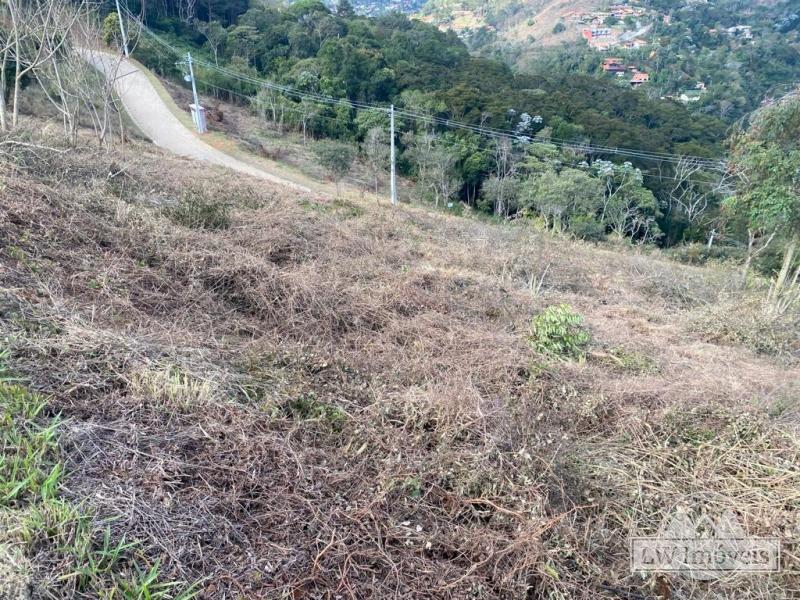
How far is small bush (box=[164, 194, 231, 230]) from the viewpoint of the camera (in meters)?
5.38

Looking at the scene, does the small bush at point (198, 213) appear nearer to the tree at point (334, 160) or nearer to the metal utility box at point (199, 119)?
the tree at point (334, 160)

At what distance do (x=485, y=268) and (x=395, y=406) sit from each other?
4669 millimetres

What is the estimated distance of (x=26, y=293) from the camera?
2898mm

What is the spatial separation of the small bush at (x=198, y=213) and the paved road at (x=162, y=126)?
10.1 metres

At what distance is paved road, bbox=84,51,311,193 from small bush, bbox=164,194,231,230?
10084 millimetres

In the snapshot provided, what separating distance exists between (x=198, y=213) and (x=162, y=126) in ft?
54.1

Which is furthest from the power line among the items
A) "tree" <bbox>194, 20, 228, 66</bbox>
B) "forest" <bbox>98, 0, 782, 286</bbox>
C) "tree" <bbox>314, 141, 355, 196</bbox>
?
"tree" <bbox>314, 141, 355, 196</bbox>

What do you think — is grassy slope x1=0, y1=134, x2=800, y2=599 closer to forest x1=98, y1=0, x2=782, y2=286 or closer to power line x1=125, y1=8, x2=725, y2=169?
forest x1=98, y1=0, x2=782, y2=286

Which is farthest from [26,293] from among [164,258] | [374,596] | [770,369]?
[770,369]

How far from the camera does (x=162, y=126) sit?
19109mm

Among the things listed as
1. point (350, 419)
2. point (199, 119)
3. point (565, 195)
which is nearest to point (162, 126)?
point (199, 119)

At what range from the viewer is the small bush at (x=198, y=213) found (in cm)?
538

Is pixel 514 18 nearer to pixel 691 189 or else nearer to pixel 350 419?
pixel 691 189

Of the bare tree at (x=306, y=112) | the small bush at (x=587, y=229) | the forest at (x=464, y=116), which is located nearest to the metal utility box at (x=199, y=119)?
the forest at (x=464, y=116)
